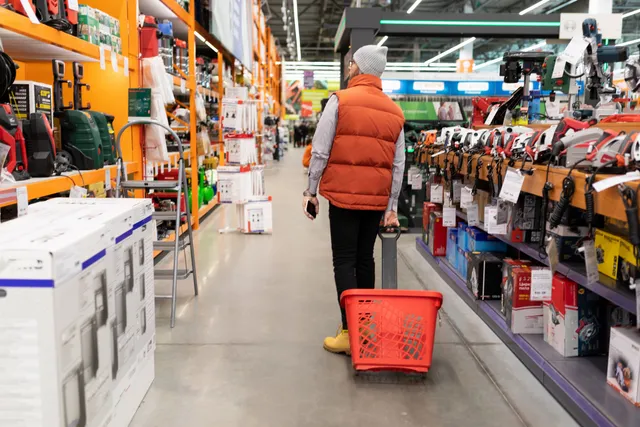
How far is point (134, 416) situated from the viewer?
2.69 metres

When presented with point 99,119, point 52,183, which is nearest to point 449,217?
point 99,119

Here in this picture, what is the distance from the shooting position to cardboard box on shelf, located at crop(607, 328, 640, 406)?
2482 millimetres

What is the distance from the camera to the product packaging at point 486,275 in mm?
4027

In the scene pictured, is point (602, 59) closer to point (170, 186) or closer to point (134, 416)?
point (170, 186)

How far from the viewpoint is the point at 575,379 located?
2.77 metres

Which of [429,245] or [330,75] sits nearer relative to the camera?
[429,245]

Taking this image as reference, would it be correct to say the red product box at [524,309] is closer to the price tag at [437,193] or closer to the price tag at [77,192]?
the price tag at [437,193]

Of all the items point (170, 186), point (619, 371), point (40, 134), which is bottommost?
point (619, 371)

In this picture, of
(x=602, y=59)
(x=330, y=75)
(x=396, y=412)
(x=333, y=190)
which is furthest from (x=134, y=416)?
(x=330, y=75)

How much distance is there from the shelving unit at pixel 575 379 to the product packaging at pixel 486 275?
22cm

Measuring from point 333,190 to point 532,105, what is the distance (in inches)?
100

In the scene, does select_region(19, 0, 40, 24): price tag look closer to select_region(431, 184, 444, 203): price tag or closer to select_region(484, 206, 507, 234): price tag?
select_region(484, 206, 507, 234): price tag

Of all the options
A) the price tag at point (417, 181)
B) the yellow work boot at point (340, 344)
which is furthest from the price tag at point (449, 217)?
the yellow work boot at point (340, 344)

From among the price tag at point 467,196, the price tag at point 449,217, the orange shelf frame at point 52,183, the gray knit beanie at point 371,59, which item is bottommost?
the price tag at point 449,217
